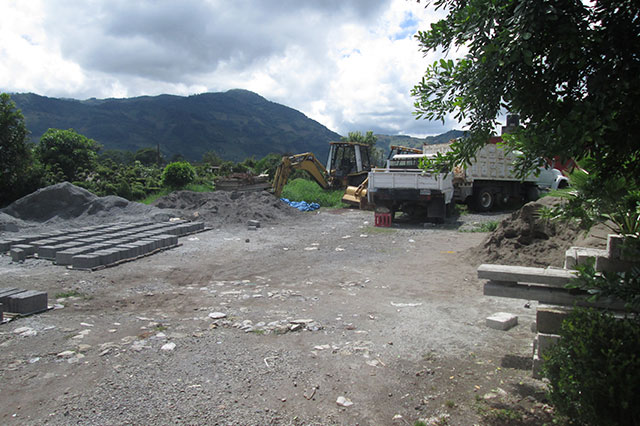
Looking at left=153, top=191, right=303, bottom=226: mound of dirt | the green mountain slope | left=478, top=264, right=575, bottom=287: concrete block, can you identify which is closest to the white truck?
left=153, top=191, right=303, bottom=226: mound of dirt

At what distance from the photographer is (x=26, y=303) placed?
5402 mm

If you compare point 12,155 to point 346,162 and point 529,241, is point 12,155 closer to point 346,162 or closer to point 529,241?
point 346,162

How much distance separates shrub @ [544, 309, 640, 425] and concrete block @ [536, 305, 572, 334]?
863 mm

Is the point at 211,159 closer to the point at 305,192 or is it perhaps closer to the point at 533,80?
A: the point at 305,192

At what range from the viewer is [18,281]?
734 cm

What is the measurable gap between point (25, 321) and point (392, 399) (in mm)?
4400

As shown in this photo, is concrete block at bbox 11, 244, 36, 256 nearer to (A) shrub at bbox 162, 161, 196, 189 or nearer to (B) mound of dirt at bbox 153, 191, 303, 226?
(B) mound of dirt at bbox 153, 191, 303, 226

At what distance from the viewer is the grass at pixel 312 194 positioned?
20.1 m

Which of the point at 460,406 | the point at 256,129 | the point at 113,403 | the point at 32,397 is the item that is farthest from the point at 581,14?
the point at 256,129

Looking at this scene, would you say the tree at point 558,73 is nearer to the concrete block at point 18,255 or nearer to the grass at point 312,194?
the concrete block at point 18,255

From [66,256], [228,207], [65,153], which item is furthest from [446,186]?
[65,153]

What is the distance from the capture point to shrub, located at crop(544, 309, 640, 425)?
7.60 ft

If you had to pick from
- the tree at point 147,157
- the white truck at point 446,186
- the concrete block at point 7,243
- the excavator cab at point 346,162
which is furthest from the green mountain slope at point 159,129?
the concrete block at point 7,243

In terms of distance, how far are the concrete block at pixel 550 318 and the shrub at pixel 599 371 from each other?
863 millimetres
